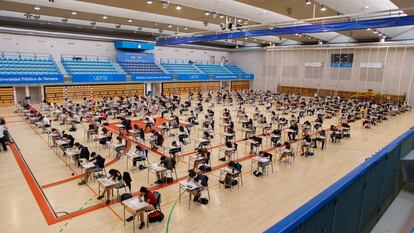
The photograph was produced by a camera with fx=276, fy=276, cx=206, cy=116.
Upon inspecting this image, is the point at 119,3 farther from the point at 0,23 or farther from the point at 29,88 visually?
the point at 29,88

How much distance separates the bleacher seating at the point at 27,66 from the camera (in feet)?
90.1

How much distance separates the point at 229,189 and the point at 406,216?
5814mm

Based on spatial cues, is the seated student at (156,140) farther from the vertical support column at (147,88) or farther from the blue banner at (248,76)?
the blue banner at (248,76)

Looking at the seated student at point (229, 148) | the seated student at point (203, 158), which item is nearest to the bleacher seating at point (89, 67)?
the seated student at point (229, 148)

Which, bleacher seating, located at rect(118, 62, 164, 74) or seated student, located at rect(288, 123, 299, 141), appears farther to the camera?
bleacher seating, located at rect(118, 62, 164, 74)

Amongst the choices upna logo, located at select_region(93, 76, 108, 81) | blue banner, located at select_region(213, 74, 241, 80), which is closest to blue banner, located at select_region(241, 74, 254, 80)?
blue banner, located at select_region(213, 74, 241, 80)

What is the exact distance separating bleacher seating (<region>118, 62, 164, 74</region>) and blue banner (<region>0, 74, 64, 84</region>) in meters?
9.12

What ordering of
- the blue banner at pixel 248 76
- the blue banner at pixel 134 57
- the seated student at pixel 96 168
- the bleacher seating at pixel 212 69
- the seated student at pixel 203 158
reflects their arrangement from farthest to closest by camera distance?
the blue banner at pixel 248 76 → the bleacher seating at pixel 212 69 → the blue banner at pixel 134 57 → the seated student at pixel 203 158 → the seated student at pixel 96 168

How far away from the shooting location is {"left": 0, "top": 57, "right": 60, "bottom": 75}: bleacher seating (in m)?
27.5

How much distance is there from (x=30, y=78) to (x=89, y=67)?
23.5 ft

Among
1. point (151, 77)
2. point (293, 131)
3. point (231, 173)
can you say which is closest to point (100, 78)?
point (151, 77)

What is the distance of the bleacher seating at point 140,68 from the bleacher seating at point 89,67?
1.61 metres

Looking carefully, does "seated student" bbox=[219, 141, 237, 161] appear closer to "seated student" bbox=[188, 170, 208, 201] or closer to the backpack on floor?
"seated student" bbox=[188, 170, 208, 201]

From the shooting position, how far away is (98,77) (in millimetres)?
31828
